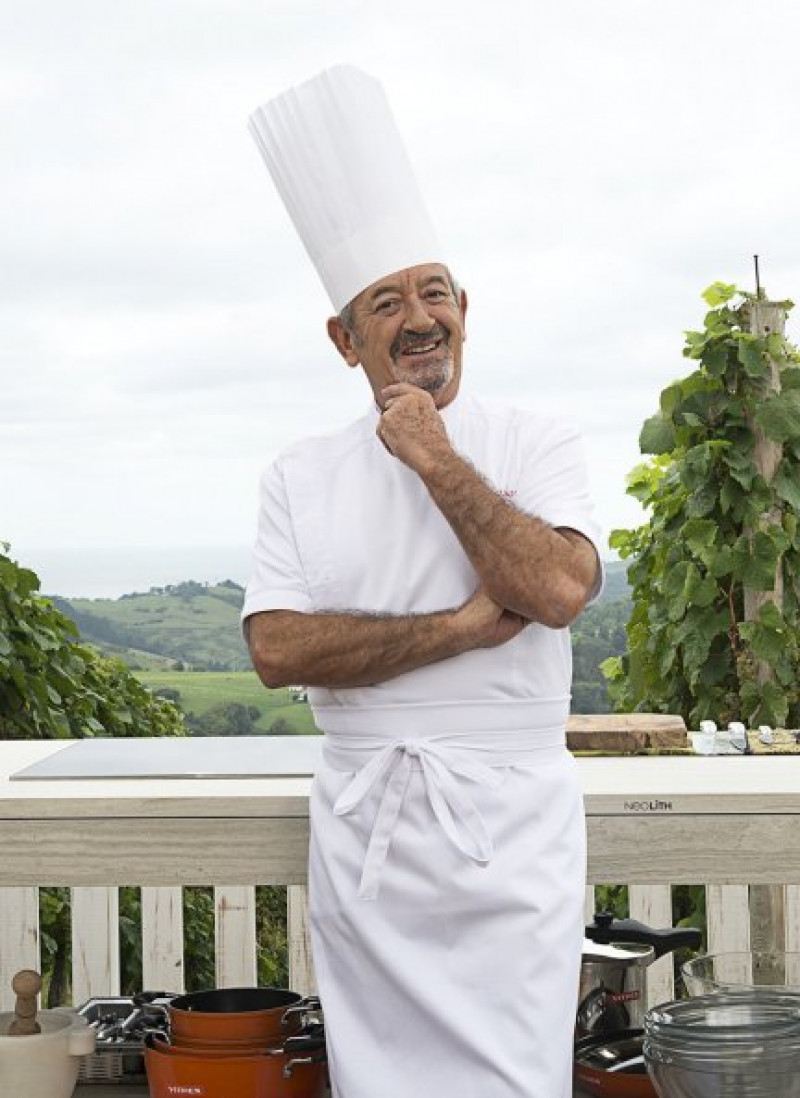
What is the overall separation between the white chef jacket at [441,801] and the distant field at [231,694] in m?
2.02

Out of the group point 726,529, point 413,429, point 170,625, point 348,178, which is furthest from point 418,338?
point 170,625

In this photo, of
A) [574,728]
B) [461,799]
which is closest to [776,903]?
[574,728]

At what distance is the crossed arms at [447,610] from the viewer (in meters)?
1.97

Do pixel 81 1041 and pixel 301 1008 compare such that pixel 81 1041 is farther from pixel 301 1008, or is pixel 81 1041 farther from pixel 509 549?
pixel 509 549

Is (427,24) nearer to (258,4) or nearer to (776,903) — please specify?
(258,4)

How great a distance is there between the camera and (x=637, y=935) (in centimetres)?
262

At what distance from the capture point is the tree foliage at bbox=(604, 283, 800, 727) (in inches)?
154

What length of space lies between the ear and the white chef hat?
0.07 feet

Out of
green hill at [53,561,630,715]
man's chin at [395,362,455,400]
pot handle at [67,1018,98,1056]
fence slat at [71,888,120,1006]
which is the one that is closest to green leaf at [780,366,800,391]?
green hill at [53,561,630,715]

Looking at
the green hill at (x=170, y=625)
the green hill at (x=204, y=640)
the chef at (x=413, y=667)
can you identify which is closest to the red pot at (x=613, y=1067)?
the chef at (x=413, y=667)

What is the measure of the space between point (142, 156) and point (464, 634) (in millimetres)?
2578

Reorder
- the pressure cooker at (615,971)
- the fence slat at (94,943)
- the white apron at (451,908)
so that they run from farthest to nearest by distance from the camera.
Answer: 1. the fence slat at (94,943)
2. the pressure cooker at (615,971)
3. the white apron at (451,908)

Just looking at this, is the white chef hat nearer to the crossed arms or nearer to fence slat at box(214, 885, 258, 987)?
the crossed arms

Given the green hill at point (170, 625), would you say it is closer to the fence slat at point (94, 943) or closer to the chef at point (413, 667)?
the fence slat at point (94, 943)
